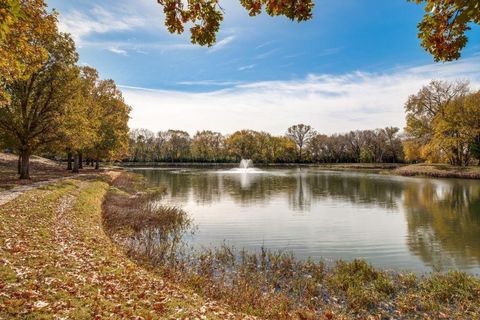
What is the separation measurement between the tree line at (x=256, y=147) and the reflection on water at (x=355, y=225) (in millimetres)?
97266

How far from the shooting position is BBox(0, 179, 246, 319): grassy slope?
6.20m

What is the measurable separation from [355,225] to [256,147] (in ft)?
361

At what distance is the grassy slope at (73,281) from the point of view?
6201 mm

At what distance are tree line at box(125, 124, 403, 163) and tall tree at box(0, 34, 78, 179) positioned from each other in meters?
100

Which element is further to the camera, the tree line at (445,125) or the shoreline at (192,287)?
the tree line at (445,125)

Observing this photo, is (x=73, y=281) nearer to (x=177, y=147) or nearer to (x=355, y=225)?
(x=355, y=225)

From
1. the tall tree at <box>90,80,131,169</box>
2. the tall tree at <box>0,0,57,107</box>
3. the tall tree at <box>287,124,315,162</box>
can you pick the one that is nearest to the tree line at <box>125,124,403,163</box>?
the tall tree at <box>287,124,315,162</box>

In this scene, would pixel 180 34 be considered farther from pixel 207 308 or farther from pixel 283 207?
pixel 283 207

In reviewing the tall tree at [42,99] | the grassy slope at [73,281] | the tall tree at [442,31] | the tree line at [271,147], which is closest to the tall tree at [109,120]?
the tall tree at [42,99]

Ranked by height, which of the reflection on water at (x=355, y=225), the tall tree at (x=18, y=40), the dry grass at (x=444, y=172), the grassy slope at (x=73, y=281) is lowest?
the reflection on water at (x=355, y=225)

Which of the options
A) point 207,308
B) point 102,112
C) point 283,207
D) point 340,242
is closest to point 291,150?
point 102,112

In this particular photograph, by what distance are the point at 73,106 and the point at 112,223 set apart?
15403mm

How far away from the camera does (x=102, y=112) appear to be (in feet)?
142

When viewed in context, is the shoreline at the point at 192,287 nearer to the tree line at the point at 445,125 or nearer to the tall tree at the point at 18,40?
the tall tree at the point at 18,40
